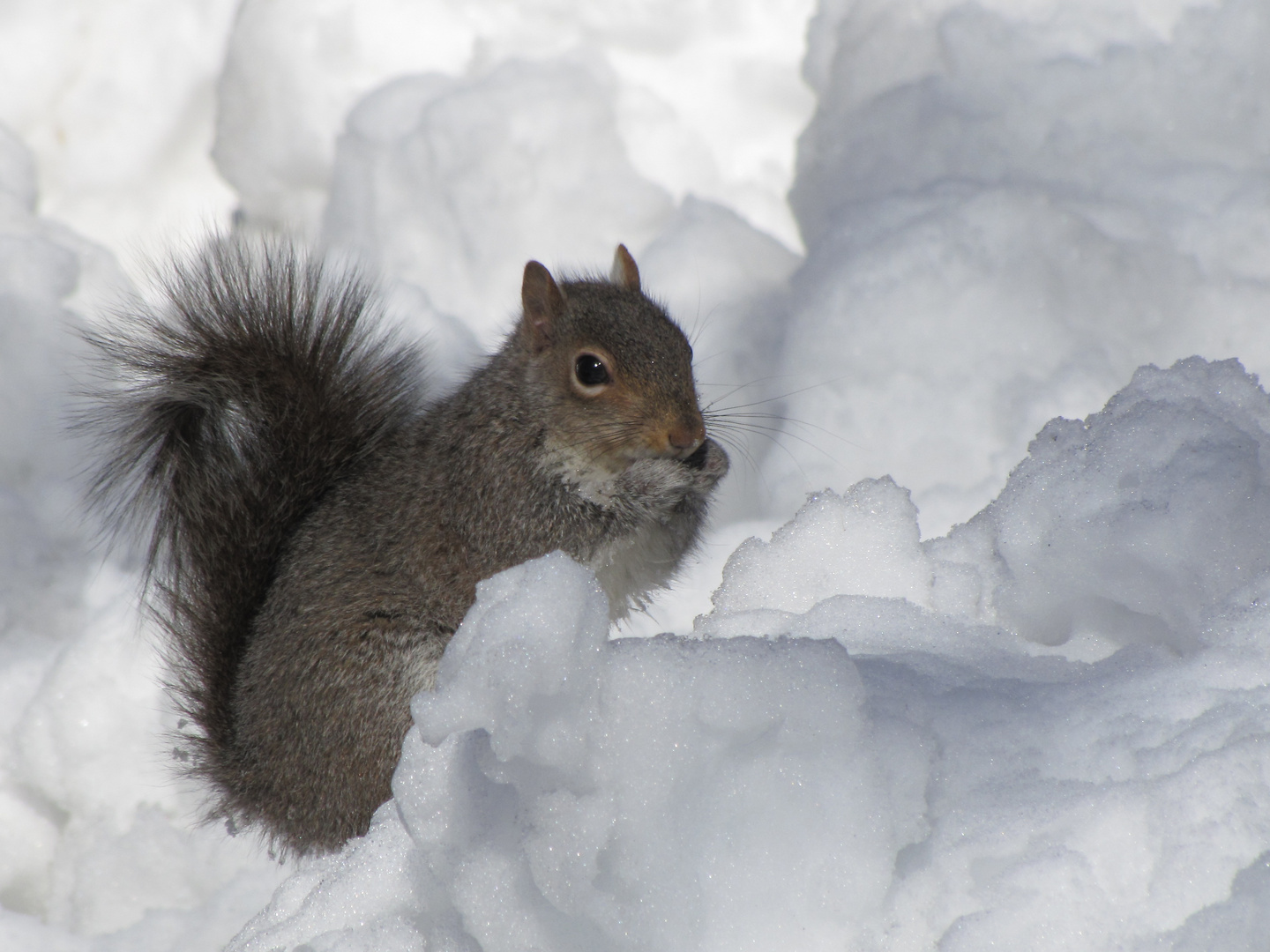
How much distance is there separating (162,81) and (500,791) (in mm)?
2177

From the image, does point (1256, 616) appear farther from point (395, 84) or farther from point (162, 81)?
point (162, 81)

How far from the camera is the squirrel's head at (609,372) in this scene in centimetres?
127

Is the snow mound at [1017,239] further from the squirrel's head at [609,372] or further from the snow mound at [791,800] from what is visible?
the snow mound at [791,800]

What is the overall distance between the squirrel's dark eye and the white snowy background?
0.31m

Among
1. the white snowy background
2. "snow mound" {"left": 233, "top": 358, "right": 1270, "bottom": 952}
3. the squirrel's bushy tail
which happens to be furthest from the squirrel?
"snow mound" {"left": 233, "top": 358, "right": 1270, "bottom": 952}

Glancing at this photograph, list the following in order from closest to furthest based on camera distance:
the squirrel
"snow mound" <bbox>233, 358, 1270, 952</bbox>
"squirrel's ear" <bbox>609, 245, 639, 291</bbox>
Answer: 1. "snow mound" <bbox>233, 358, 1270, 952</bbox>
2. the squirrel
3. "squirrel's ear" <bbox>609, 245, 639, 291</bbox>

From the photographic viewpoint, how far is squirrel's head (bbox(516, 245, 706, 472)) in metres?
1.27

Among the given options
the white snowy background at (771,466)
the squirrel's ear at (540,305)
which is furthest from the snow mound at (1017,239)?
the squirrel's ear at (540,305)

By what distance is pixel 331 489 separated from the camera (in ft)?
4.58

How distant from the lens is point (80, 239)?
2.07m

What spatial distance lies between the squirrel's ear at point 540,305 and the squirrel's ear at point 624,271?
12 cm

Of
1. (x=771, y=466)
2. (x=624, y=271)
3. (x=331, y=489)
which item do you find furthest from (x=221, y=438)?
(x=771, y=466)

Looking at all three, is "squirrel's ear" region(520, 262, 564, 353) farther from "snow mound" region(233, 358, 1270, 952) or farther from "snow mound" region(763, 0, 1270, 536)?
"snow mound" region(233, 358, 1270, 952)

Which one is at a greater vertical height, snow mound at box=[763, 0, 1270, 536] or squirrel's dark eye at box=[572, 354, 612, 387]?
snow mound at box=[763, 0, 1270, 536]
